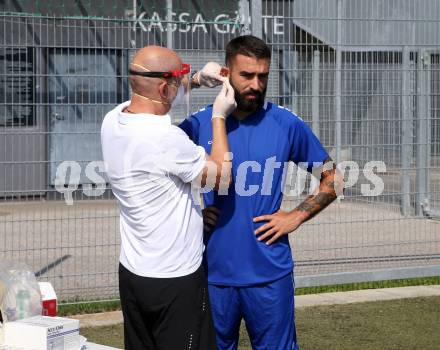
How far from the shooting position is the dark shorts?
164 inches

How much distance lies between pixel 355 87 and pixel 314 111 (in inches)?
21.4

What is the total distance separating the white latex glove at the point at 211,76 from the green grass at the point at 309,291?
12.9 ft

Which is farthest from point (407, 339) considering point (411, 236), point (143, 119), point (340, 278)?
point (143, 119)

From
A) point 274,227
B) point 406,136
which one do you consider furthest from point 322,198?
point 406,136

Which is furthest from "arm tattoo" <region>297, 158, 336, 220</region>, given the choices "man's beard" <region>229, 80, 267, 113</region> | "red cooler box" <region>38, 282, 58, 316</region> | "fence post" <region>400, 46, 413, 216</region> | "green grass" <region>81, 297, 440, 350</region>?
"fence post" <region>400, 46, 413, 216</region>

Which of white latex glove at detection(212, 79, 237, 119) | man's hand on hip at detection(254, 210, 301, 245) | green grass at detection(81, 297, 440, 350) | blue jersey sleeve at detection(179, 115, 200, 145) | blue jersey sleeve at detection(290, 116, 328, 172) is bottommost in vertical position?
green grass at detection(81, 297, 440, 350)

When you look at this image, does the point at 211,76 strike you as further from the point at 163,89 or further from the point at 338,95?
the point at 338,95

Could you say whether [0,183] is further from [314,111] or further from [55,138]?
[314,111]

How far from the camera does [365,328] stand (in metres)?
7.71

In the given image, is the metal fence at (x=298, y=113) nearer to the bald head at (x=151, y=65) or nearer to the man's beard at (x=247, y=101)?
the man's beard at (x=247, y=101)

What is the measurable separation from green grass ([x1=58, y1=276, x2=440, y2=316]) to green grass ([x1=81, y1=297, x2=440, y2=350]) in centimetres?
60

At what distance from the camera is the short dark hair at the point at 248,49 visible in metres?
4.71

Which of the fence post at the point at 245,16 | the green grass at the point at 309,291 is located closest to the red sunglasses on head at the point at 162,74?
the green grass at the point at 309,291

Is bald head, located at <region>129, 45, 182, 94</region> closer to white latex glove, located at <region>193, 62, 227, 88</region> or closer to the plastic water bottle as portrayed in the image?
white latex glove, located at <region>193, 62, 227, 88</region>
